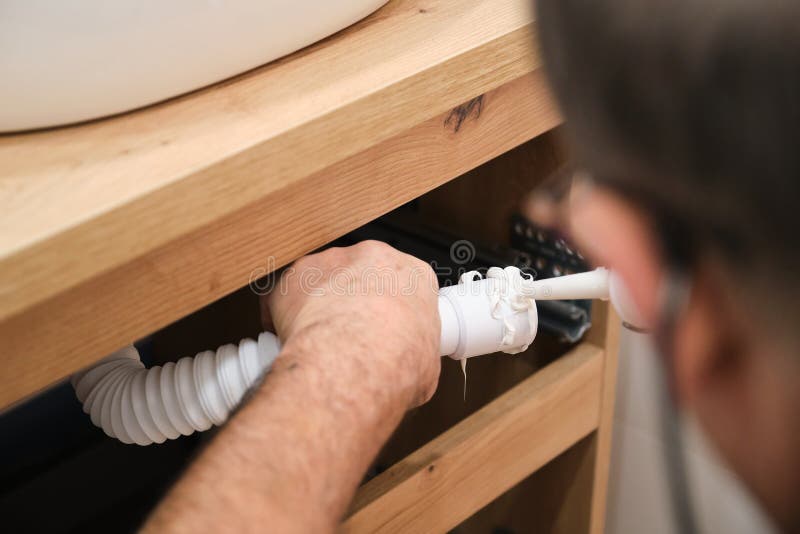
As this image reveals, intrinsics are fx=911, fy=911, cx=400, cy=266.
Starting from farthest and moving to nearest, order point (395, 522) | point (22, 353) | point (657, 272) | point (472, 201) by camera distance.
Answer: point (472, 201)
point (395, 522)
point (22, 353)
point (657, 272)

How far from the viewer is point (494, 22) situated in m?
0.55

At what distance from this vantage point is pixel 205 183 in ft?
1.39

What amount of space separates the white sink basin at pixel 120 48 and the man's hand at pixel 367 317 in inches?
4.9

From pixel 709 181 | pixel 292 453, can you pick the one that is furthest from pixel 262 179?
pixel 709 181

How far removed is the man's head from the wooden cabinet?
12 cm

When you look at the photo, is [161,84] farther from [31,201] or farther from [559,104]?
[559,104]

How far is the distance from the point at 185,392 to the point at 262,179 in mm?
142

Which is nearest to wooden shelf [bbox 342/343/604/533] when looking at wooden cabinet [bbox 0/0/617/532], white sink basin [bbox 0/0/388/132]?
wooden cabinet [bbox 0/0/617/532]

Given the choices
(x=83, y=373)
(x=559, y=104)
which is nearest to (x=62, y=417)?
(x=83, y=373)

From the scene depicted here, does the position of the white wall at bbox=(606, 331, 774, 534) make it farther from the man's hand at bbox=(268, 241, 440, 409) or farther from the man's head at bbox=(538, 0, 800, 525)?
the man's head at bbox=(538, 0, 800, 525)

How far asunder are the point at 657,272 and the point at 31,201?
0.93 feet

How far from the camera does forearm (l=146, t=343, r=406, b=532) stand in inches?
16.8

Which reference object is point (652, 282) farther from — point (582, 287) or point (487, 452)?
point (487, 452)

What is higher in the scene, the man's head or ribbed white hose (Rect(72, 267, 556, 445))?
the man's head
